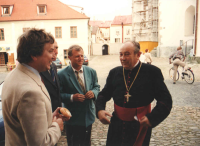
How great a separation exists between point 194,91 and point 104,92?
23.9 feet

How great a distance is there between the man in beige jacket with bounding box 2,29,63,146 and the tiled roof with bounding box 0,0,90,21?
Answer: 95.2 feet

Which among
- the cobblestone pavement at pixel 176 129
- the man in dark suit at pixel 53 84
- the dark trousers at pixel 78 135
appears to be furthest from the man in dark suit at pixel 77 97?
the cobblestone pavement at pixel 176 129

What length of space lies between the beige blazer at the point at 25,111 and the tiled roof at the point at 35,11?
29184mm

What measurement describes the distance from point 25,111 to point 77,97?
→ 1.67 meters

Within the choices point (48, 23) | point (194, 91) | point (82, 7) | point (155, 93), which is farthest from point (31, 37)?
point (82, 7)

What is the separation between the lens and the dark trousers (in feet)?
10.3

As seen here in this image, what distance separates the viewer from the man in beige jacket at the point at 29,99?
1366 mm

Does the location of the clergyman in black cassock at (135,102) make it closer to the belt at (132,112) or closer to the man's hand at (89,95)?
the belt at (132,112)

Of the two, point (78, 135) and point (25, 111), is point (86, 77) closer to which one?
point (78, 135)

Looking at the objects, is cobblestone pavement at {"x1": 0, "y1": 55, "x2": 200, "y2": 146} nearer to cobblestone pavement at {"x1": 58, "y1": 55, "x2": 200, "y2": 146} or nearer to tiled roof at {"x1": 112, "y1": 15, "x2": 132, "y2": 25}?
cobblestone pavement at {"x1": 58, "y1": 55, "x2": 200, "y2": 146}

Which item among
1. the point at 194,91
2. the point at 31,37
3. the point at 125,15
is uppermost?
the point at 125,15

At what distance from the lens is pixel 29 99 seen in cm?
136

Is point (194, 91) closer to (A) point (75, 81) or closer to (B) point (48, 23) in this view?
(A) point (75, 81)

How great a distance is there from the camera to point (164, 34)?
102 feet
